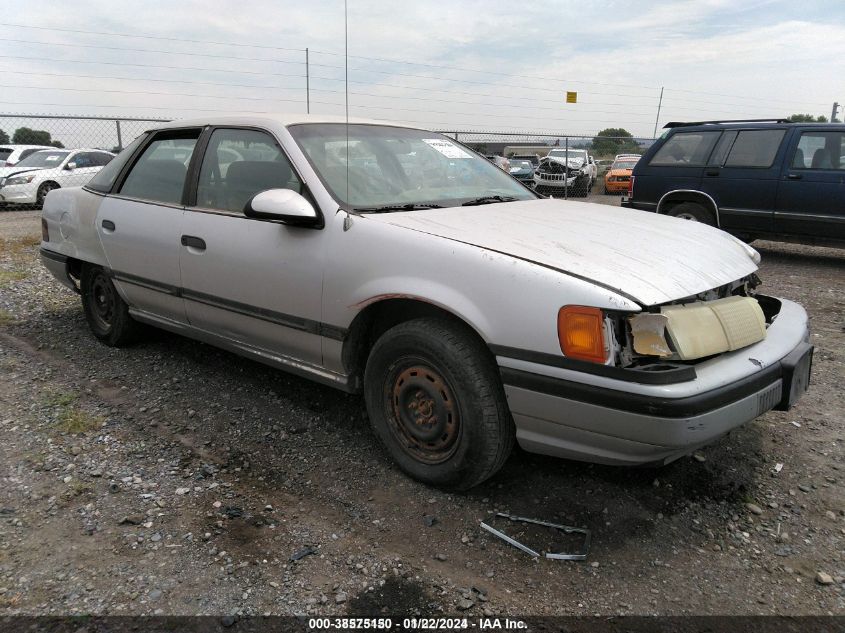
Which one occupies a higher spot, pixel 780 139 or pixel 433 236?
pixel 780 139

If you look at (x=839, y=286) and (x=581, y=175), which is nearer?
(x=839, y=286)

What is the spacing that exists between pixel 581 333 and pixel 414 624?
3.53ft

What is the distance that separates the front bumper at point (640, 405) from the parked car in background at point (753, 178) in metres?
5.86

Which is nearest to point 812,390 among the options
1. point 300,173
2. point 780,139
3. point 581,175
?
point 300,173

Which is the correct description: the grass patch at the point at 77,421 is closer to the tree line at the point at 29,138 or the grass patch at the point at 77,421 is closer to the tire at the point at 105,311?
the tire at the point at 105,311

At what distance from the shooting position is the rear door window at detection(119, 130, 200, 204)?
363 centimetres

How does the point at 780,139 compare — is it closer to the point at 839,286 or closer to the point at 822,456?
the point at 839,286

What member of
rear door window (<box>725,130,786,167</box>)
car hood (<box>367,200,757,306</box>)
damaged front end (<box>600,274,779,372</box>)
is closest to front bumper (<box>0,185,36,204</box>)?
rear door window (<box>725,130,786,167</box>)

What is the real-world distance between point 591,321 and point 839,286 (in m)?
5.74

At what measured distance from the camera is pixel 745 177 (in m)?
7.68

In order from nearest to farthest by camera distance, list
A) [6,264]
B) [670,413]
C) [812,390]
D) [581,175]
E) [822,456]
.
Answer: [670,413] < [822,456] < [812,390] < [6,264] < [581,175]

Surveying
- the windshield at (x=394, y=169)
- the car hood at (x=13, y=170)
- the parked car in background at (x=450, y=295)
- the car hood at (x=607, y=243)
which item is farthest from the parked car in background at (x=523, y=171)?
the car hood at (x=607, y=243)

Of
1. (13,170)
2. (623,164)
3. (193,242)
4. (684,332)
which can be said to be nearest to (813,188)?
(684,332)

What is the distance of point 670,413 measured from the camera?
2047 millimetres
